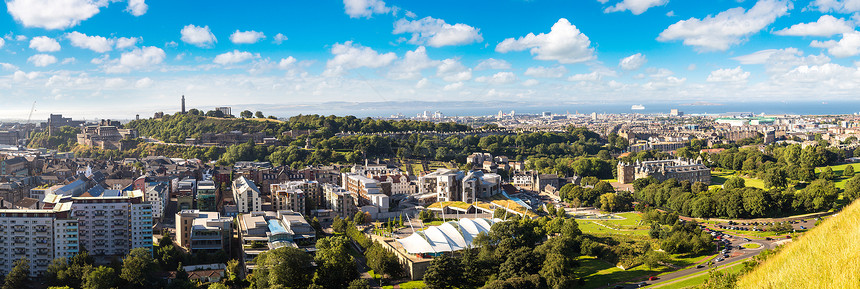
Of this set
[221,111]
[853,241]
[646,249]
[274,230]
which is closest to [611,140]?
[221,111]

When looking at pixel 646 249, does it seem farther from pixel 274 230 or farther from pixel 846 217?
pixel 846 217

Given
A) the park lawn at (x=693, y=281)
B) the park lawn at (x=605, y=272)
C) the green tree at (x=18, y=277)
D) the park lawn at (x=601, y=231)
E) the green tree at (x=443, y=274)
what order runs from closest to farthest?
the green tree at (x=18, y=277) → the park lawn at (x=693, y=281) → the green tree at (x=443, y=274) → the park lawn at (x=605, y=272) → the park lawn at (x=601, y=231)

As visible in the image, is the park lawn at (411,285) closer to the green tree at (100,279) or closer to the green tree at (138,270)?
the green tree at (138,270)

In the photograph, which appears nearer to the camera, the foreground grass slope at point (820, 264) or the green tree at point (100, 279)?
the foreground grass slope at point (820, 264)

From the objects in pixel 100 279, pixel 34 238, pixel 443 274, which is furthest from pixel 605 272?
pixel 34 238

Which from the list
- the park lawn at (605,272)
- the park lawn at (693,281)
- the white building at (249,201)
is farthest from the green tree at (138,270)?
the park lawn at (693,281)

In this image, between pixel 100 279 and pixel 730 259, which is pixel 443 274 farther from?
pixel 730 259

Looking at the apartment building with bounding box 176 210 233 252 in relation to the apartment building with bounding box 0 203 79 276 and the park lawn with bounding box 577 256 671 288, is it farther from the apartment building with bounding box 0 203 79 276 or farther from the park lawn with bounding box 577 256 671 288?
the park lawn with bounding box 577 256 671 288
